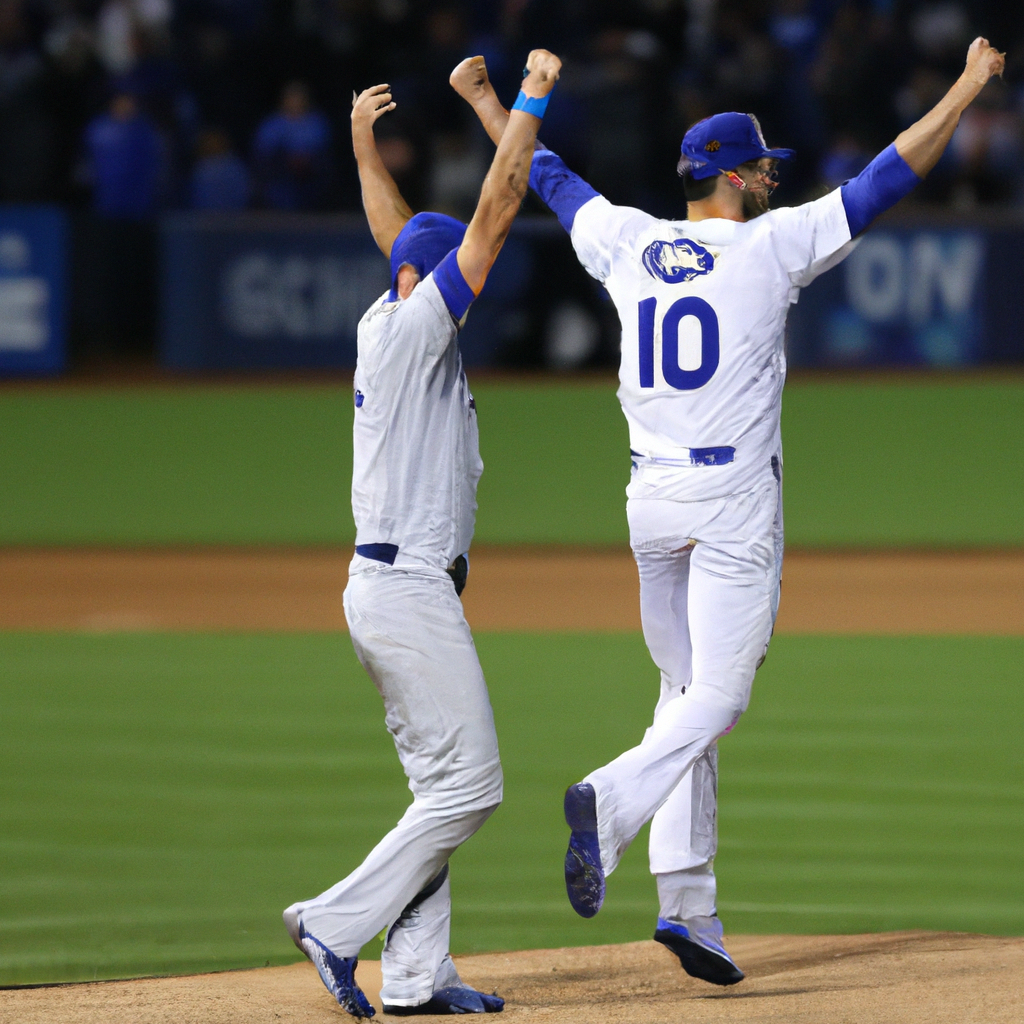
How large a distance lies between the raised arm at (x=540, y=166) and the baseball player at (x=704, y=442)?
166 millimetres

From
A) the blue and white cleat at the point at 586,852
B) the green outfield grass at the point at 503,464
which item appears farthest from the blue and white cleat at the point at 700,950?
the green outfield grass at the point at 503,464

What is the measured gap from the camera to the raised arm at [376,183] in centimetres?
477

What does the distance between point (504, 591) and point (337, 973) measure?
6905 mm

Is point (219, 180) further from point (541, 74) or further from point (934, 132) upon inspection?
point (934, 132)

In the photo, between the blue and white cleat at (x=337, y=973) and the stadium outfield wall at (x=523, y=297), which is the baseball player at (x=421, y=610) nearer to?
the blue and white cleat at (x=337, y=973)

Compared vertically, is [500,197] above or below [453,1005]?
above

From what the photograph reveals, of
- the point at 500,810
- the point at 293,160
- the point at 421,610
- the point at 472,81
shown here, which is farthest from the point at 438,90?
the point at 421,610

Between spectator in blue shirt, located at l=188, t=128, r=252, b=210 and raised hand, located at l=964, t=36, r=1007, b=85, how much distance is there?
15.1 m

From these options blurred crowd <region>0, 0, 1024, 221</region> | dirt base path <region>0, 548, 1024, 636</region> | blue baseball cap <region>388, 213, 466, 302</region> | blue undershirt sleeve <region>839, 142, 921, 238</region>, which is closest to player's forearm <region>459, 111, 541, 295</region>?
blue baseball cap <region>388, 213, 466, 302</region>

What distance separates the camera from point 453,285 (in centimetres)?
415

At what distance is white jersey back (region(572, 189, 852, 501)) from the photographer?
4395mm

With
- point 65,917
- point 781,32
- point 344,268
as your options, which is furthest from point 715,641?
point 781,32

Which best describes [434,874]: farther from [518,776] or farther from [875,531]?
[875,531]

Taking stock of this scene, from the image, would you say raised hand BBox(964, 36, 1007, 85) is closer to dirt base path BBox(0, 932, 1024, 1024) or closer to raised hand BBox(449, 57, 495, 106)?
raised hand BBox(449, 57, 495, 106)
